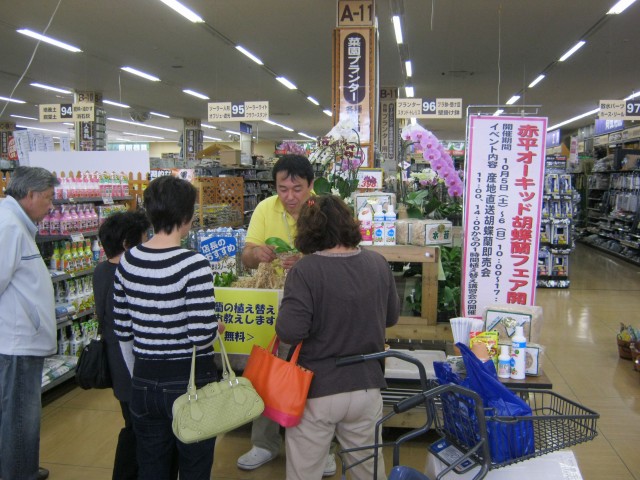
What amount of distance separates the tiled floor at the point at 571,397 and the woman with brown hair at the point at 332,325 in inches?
47.6

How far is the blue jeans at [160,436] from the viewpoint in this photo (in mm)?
1905

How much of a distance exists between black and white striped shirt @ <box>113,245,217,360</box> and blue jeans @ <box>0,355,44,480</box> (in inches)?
42.0

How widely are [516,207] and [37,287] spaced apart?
2471mm

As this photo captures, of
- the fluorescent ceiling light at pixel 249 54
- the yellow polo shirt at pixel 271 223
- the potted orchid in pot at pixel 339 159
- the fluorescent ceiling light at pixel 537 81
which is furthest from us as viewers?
the fluorescent ceiling light at pixel 537 81

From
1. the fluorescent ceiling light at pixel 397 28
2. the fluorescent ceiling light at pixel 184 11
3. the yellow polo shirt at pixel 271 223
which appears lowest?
the yellow polo shirt at pixel 271 223

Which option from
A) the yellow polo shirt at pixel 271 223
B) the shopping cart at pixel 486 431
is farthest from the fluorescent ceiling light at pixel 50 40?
the shopping cart at pixel 486 431

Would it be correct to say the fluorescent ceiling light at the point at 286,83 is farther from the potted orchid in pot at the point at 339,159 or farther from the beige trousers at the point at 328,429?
the beige trousers at the point at 328,429

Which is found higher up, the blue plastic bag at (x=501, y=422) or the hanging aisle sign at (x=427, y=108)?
the hanging aisle sign at (x=427, y=108)

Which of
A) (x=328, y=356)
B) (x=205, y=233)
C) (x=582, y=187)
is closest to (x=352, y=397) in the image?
(x=328, y=356)

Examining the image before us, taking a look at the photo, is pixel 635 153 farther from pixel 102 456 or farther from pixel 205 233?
pixel 102 456

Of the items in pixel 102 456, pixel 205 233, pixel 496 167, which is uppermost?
pixel 496 167

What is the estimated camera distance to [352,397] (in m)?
Answer: 1.87

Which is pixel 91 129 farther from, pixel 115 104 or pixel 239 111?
pixel 239 111

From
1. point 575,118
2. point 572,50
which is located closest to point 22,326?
point 572,50
